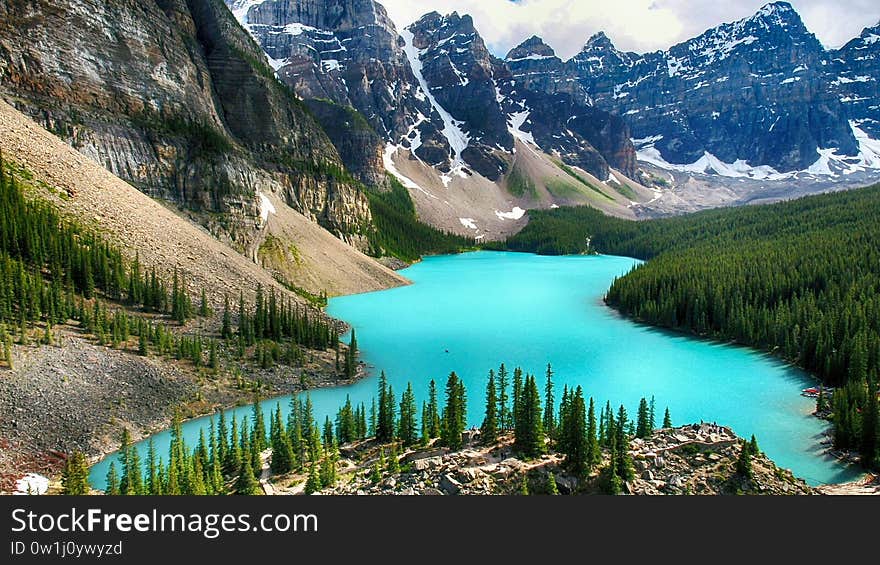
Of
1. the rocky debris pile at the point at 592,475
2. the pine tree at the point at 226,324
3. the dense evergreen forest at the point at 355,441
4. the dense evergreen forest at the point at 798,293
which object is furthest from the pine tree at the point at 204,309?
the dense evergreen forest at the point at 798,293

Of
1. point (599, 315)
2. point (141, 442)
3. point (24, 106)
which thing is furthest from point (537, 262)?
point (141, 442)

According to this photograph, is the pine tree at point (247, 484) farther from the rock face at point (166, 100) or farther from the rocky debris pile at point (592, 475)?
the rock face at point (166, 100)

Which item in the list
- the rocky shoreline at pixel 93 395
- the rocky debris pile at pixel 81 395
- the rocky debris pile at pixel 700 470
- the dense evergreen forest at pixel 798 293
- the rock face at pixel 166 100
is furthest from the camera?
the rock face at pixel 166 100

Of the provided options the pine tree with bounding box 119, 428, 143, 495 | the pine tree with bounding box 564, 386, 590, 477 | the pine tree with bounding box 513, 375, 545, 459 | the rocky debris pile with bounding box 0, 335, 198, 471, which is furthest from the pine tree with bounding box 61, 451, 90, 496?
the pine tree with bounding box 564, 386, 590, 477

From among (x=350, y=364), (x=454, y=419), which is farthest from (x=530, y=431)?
(x=350, y=364)

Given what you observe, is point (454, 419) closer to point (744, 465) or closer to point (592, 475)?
point (592, 475)

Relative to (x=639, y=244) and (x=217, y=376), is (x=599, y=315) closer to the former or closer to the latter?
(x=217, y=376)

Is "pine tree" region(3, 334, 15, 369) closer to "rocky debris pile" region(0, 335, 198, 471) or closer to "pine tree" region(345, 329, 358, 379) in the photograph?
"rocky debris pile" region(0, 335, 198, 471)
